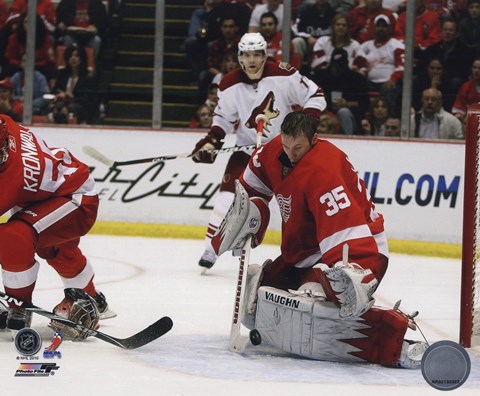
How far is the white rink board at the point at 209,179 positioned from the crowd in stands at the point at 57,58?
19 cm

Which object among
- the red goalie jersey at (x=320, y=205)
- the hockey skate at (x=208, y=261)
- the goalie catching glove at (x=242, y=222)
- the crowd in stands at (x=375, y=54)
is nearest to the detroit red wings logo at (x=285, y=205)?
the red goalie jersey at (x=320, y=205)

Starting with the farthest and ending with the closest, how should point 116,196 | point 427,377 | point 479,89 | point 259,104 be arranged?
point 116,196 < point 479,89 < point 259,104 < point 427,377

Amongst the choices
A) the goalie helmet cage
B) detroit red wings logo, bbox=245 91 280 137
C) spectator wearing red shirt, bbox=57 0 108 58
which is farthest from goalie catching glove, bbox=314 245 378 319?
spectator wearing red shirt, bbox=57 0 108 58

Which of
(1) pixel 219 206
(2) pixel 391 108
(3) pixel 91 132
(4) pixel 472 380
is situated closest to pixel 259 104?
(1) pixel 219 206

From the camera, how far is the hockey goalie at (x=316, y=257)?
11.7 ft

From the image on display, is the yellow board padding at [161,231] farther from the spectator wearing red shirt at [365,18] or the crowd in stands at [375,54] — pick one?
the spectator wearing red shirt at [365,18]

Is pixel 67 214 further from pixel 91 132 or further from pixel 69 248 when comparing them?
pixel 91 132

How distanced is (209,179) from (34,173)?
11.1 feet

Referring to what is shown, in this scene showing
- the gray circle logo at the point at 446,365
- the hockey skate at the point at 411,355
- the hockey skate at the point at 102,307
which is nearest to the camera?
the gray circle logo at the point at 446,365

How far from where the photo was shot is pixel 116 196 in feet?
23.8

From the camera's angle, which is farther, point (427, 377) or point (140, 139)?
point (140, 139)

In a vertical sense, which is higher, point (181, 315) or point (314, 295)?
point (314, 295)

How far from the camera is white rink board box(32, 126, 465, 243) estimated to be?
675 centimetres

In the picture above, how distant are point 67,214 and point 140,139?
3.31 m
